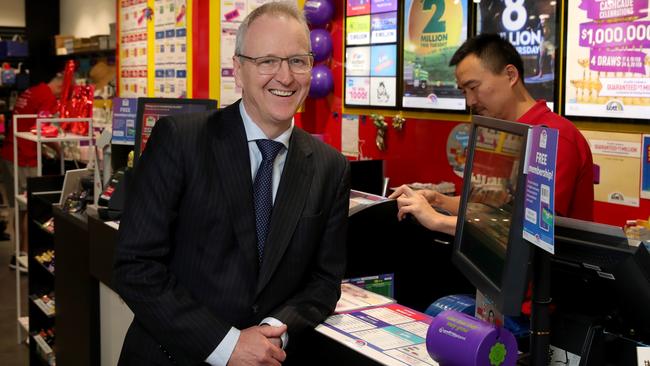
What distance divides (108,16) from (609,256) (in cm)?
1088

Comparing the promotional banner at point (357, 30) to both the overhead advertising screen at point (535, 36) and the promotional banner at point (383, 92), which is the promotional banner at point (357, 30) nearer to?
the promotional banner at point (383, 92)

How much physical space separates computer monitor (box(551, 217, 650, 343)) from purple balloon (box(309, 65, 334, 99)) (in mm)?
4802

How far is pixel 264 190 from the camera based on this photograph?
6.63 ft

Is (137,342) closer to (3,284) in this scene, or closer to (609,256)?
(609,256)

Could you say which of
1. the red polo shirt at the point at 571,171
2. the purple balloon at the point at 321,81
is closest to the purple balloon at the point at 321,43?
the purple balloon at the point at 321,81

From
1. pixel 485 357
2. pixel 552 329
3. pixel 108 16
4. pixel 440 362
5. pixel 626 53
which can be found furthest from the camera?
pixel 108 16

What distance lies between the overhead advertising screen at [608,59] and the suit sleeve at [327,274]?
2438mm

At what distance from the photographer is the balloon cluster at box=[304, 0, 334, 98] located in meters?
6.36

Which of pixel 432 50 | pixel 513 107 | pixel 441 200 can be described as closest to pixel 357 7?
pixel 432 50

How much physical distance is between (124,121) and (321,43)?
2842mm

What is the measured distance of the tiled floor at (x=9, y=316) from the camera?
548 centimetres

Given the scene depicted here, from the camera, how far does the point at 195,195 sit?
1920 millimetres

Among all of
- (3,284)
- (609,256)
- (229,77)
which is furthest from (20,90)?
(609,256)

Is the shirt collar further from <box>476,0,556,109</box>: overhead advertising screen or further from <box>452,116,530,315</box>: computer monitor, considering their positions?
<box>476,0,556,109</box>: overhead advertising screen
